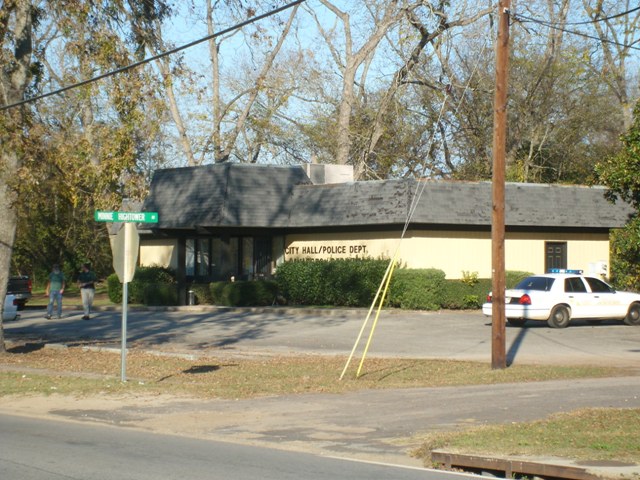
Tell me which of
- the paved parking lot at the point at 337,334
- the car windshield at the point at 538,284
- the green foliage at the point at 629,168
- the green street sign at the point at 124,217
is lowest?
the paved parking lot at the point at 337,334

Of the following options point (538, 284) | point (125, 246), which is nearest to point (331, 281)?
point (538, 284)

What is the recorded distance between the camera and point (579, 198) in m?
34.8

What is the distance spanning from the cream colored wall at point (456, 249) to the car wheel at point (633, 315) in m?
6.61

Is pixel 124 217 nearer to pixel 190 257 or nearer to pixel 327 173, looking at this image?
pixel 327 173

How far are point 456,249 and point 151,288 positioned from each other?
12227 mm

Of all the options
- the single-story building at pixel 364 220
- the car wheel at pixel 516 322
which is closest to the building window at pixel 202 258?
the single-story building at pixel 364 220

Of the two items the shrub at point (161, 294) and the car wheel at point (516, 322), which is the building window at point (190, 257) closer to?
the shrub at point (161, 294)

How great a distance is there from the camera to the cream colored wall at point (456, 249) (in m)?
33.6

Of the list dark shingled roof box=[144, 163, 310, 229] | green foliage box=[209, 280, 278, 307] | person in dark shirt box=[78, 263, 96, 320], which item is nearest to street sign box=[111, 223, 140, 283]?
person in dark shirt box=[78, 263, 96, 320]

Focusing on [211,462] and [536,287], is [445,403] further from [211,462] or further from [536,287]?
[536,287]

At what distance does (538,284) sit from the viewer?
2689 cm

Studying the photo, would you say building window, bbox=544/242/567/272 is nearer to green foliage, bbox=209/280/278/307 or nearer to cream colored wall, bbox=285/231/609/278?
cream colored wall, bbox=285/231/609/278

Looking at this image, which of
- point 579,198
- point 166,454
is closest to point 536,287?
point 579,198

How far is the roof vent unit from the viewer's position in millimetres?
38594
